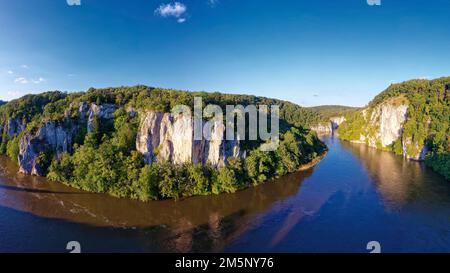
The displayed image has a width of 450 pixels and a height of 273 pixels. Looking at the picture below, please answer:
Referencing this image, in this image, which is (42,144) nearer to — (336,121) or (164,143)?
(164,143)

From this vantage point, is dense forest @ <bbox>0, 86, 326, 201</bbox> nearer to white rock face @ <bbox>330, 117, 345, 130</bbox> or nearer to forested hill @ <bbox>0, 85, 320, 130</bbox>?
forested hill @ <bbox>0, 85, 320, 130</bbox>

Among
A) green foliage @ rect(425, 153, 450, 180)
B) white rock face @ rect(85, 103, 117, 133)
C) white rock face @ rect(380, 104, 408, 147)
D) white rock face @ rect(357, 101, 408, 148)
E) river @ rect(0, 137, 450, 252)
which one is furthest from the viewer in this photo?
white rock face @ rect(357, 101, 408, 148)

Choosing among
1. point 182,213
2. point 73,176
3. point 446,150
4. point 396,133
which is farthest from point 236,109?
point 396,133

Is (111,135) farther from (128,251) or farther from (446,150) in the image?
(446,150)

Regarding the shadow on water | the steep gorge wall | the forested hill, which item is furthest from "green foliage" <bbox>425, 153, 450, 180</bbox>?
the forested hill

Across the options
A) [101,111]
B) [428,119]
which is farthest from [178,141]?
[428,119]

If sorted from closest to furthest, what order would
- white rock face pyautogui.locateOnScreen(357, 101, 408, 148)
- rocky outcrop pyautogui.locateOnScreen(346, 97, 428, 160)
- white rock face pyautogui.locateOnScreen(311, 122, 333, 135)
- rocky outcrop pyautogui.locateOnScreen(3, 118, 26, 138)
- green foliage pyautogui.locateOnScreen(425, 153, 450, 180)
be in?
green foliage pyautogui.locateOnScreen(425, 153, 450, 180)
rocky outcrop pyautogui.locateOnScreen(3, 118, 26, 138)
rocky outcrop pyautogui.locateOnScreen(346, 97, 428, 160)
white rock face pyautogui.locateOnScreen(357, 101, 408, 148)
white rock face pyautogui.locateOnScreen(311, 122, 333, 135)
